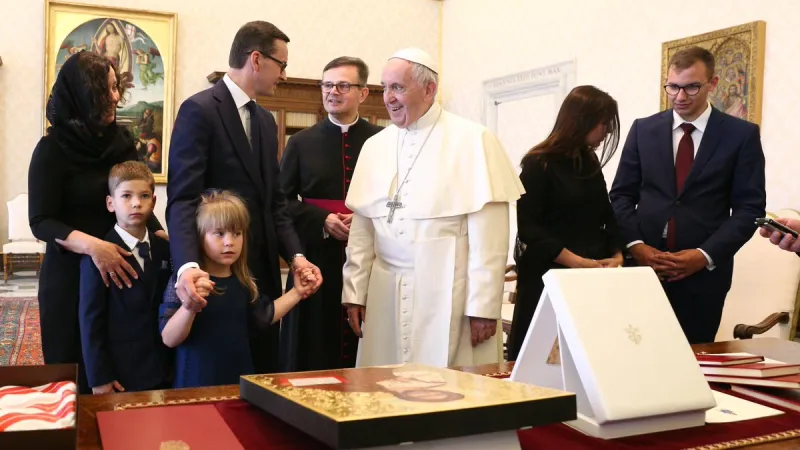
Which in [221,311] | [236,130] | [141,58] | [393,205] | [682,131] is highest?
[141,58]

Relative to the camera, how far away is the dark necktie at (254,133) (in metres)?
3.03

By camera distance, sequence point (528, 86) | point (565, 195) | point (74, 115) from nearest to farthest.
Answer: point (74, 115), point (565, 195), point (528, 86)

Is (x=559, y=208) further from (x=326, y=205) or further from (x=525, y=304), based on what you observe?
(x=326, y=205)

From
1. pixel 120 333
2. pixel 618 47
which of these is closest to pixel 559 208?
pixel 120 333

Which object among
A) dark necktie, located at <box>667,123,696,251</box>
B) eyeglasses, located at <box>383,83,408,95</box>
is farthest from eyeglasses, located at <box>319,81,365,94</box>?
dark necktie, located at <box>667,123,696,251</box>

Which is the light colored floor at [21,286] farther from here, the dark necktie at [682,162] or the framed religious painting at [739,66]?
the dark necktie at [682,162]

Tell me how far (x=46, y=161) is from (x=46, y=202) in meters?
0.14

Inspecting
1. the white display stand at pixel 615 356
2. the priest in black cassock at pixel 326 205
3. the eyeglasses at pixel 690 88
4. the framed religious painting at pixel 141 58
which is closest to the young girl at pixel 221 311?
the priest in black cassock at pixel 326 205

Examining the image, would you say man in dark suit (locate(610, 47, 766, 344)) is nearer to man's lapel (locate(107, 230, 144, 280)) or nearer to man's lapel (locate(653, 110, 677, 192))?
man's lapel (locate(653, 110, 677, 192))

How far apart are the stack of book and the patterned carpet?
4956 millimetres

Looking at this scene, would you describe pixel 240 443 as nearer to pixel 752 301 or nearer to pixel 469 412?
pixel 469 412

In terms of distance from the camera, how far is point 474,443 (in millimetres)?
1161

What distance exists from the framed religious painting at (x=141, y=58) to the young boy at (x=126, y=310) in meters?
7.16

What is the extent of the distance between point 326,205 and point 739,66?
12.8 ft
